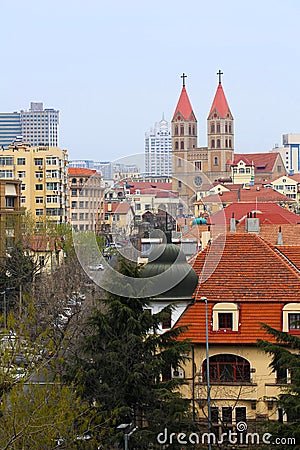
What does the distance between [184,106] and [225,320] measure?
6483 inches

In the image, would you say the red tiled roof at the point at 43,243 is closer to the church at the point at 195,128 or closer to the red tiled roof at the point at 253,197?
the red tiled roof at the point at 253,197

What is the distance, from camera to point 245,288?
2948cm

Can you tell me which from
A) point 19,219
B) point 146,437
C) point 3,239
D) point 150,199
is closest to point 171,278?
point 150,199

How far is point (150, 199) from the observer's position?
82.3 ft

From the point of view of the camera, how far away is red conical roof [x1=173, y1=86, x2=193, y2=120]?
190125mm

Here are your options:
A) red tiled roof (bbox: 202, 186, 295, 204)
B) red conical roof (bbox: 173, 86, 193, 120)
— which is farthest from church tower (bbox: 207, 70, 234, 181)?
red tiled roof (bbox: 202, 186, 295, 204)

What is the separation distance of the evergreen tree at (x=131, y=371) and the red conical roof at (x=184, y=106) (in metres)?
169

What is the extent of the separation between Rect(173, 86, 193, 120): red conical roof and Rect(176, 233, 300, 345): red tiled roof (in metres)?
159

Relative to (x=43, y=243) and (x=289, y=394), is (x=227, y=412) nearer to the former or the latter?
(x=289, y=394)

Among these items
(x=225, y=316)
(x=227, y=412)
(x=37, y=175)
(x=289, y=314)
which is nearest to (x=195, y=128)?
(x=37, y=175)

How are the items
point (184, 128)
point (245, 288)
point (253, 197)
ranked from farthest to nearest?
point (184, 128), point (253, 197), point (245, 288)

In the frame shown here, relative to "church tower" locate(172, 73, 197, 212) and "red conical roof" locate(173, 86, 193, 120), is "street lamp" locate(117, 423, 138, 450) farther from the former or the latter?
"red conical roof" locate(173, 86, 193, 120)

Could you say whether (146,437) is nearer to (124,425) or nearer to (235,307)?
(124,425)

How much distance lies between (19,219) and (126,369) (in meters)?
47.9
